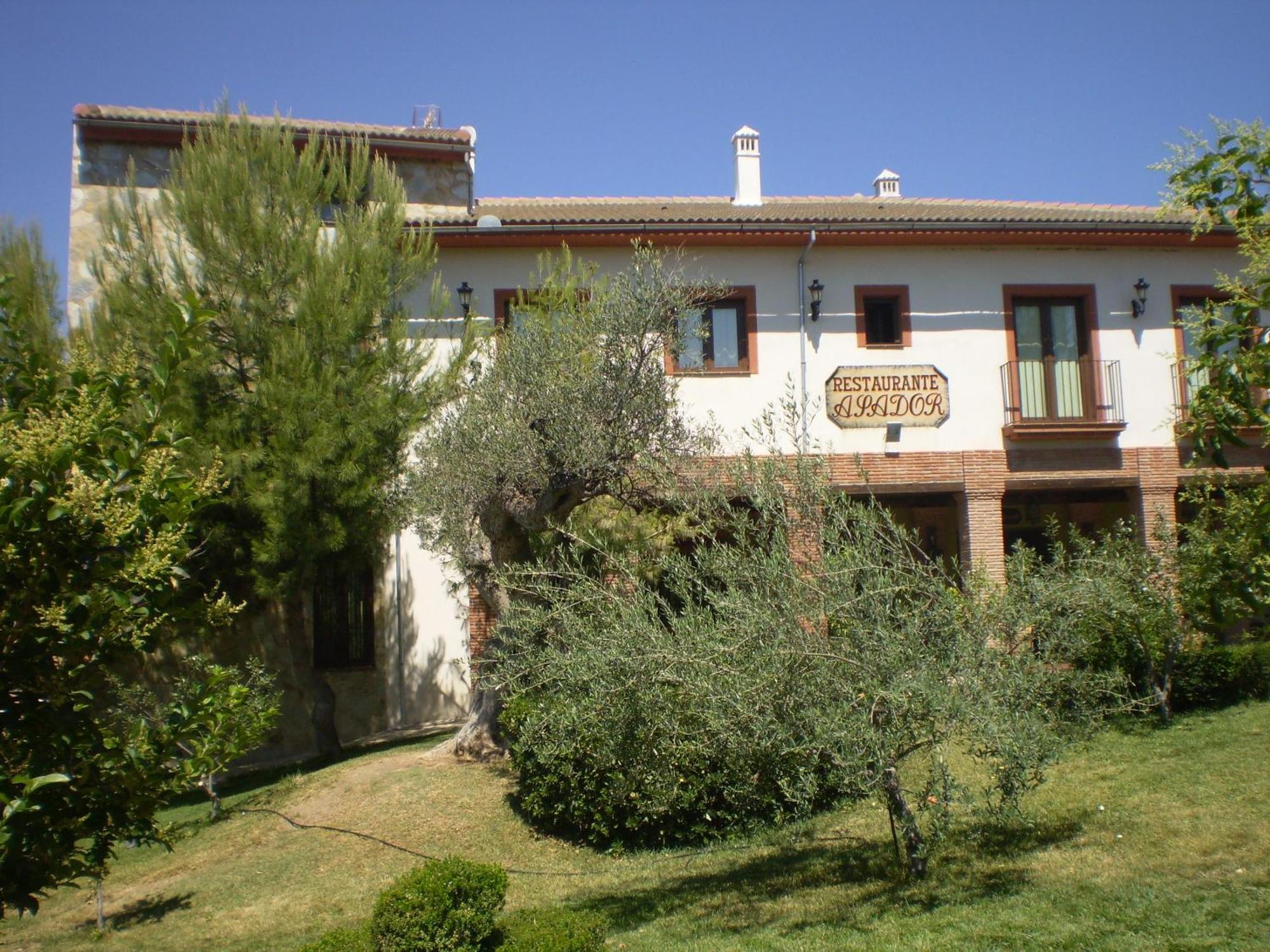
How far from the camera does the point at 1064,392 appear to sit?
1502 cm

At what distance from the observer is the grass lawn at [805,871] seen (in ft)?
18.6

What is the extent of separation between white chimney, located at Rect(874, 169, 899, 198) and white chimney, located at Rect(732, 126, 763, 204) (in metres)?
3.41

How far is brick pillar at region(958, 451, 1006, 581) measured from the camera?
14539 mm

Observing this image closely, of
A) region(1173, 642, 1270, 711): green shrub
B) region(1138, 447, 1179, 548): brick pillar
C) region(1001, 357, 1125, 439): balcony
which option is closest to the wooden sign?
region(1001, 357, 1125, 439): balcony

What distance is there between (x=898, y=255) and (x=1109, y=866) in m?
10.3

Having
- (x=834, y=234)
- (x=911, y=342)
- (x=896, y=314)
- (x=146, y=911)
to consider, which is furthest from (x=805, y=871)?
(x=896, y=314)

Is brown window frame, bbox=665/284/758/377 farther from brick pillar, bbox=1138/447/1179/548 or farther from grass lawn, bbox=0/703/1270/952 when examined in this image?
grass lawn, bbox=0/703/1270/952

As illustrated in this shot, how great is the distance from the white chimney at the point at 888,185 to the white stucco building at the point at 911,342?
5.64m

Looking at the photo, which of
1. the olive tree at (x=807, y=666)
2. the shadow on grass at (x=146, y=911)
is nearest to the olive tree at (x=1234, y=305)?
the olive tree at (x=807, y=666)

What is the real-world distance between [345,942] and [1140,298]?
46.6ft

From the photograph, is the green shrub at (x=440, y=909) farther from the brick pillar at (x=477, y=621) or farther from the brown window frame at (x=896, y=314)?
the brown window frame at (x=896, y=314)

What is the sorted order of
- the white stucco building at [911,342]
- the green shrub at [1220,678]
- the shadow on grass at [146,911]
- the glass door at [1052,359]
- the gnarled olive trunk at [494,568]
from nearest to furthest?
the shadow on grass at [146,911] < the gnarled olive trunk at [494,568] < the green shrub at [1220,678] < the white stucco building at [911,342] < the glass door at [1052,359]

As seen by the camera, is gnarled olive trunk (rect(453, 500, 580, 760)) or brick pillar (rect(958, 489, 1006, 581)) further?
brick pillar (rect(958, 489, 1006, 581))

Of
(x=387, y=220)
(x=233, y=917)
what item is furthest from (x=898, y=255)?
(x=233, y=917)
